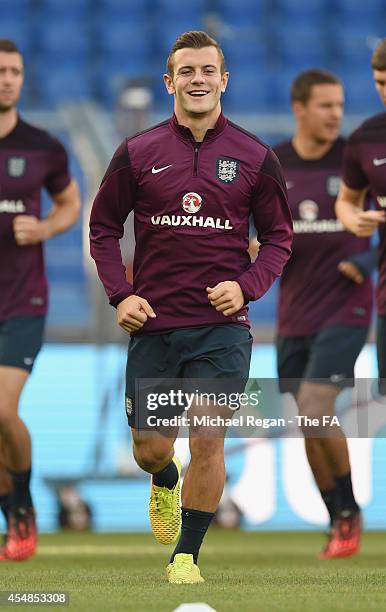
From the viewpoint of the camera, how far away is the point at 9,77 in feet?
23.2

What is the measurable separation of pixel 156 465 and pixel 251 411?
43cm

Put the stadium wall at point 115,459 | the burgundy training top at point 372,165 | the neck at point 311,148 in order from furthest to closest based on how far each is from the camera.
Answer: the stadium wall at point 115,459 → the neck at point 311,148 → the burgundy training top at point 372,165

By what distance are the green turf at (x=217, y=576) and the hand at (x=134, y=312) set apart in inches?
35.7

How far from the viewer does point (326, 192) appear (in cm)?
754

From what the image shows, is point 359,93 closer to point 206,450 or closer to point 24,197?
point 24,197

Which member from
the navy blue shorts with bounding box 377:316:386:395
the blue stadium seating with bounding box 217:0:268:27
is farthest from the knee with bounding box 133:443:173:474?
the blue stadium seating with bounding box 217:0:268:27

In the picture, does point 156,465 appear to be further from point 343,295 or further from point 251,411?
point 343,295

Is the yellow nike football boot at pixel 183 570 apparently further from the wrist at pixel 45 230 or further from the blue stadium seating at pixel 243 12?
the blue stadium seating at pixel 243 12

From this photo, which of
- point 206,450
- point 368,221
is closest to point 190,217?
point 206,450

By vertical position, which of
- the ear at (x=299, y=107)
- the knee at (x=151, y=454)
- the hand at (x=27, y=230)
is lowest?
the knee at (x=151, y=454)

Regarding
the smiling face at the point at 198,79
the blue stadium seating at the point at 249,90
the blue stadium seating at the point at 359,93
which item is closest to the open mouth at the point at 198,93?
the smiling face at the point at 198,79

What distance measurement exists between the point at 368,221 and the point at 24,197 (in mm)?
1707

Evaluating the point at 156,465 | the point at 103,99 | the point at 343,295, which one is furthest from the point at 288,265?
the point at 103,99

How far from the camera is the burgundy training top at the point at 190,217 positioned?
5211 mm
